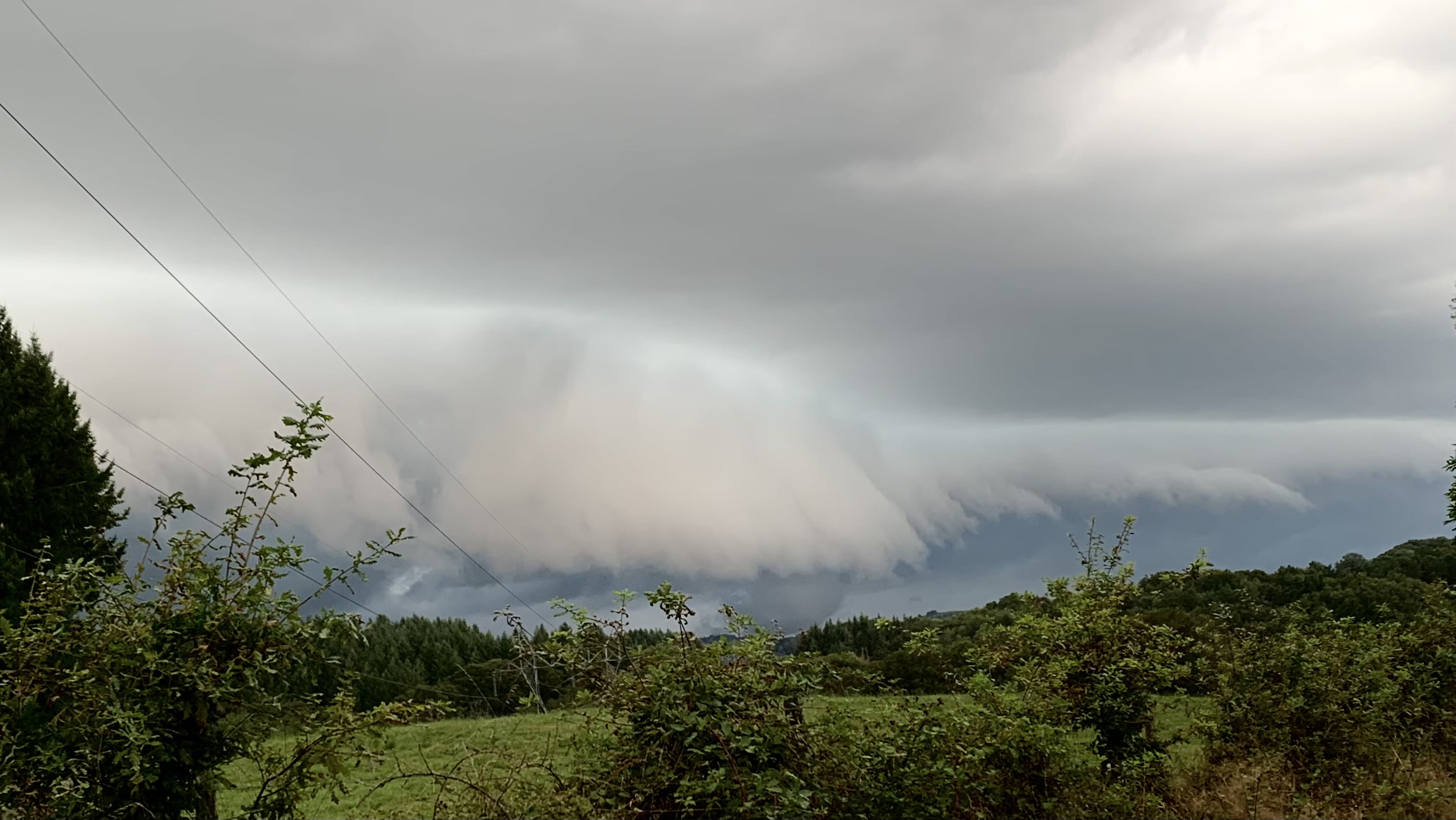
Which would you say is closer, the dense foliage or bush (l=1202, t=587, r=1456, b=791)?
the dense foliage

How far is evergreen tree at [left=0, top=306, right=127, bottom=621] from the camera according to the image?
2970cm

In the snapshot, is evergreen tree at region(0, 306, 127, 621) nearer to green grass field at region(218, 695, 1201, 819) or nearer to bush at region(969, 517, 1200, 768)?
green grass field at region(218, 695, 1201, 819)

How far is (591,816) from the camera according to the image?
196 inches

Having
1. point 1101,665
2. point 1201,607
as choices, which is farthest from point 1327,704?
point 1201,607

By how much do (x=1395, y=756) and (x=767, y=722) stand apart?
799 cm

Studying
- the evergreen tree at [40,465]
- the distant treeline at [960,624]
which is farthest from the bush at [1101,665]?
the evergreen tree at [40,465]

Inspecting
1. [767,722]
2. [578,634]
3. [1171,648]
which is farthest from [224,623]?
[1171,648]

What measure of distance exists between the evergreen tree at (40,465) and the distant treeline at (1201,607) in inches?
1072

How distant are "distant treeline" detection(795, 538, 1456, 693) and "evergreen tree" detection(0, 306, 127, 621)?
89.3 feet

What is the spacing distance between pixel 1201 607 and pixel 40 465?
124 feet

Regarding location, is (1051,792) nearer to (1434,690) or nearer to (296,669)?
(296,669)

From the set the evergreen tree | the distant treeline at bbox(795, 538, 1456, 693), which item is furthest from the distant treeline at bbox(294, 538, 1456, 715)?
the evergreen tree

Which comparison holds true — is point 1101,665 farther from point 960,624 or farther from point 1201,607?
point 960,624

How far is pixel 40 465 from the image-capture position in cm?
3108
